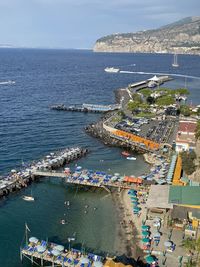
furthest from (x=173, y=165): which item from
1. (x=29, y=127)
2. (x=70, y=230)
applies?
(x=29, y=127)

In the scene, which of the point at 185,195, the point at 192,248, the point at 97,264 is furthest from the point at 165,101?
the point at 97,264

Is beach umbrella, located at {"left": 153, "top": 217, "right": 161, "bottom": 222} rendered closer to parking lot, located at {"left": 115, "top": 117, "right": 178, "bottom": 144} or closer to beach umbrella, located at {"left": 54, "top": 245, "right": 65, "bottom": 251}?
beach umbrella, located at {"left": 54, "top": 245, "right": 65, "bottom": 251}

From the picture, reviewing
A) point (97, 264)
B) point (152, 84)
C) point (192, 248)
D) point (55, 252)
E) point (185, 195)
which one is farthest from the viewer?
point (152, 84)

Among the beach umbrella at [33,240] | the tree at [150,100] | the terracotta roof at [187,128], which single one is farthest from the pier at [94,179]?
the tree at [150,100]

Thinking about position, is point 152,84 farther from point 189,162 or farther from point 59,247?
point 59,247

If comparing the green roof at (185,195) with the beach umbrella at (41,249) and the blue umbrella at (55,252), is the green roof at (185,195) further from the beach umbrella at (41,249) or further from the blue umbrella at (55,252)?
the beach umbrella at (41,249)

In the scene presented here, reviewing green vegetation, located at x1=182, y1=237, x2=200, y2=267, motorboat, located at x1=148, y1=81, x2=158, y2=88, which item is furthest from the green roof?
motorboat, located at x1=148, y1=81, x2=158, y2=88
